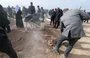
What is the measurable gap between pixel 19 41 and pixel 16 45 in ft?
2.60

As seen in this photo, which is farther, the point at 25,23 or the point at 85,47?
the point at 25,23

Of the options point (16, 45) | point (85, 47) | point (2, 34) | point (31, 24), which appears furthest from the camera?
point (31, 24)

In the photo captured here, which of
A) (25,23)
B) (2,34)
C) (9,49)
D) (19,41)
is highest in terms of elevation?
(2,34)

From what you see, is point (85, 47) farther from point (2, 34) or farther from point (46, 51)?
point (2, 34)

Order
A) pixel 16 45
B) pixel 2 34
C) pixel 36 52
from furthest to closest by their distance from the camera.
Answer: pixel 16 45, pixel 36 52, pixel 2 34

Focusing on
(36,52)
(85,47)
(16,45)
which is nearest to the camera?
(36,52)

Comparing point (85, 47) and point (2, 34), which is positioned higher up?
point (2, 34)

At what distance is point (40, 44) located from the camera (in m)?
10.4

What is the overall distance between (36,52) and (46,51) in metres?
0.51

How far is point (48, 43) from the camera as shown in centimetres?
1089

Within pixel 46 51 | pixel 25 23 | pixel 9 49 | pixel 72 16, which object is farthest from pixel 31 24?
pixel 9 49

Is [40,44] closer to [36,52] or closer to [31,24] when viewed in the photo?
[36,52]

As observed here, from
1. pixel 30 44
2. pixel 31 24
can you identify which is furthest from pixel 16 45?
pixel 31 24

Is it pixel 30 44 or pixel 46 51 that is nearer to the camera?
pixel 46 51
